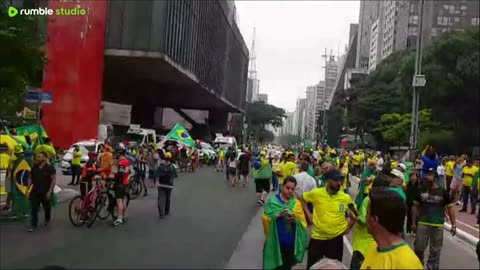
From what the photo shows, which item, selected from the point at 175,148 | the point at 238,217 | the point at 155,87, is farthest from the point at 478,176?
the point at 155,87

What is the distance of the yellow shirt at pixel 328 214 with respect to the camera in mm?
7324

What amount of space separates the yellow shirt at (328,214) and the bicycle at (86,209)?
6.98 m

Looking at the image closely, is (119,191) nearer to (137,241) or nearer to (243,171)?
(137,241)

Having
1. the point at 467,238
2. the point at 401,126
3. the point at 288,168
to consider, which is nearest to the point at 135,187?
the point at 288,168

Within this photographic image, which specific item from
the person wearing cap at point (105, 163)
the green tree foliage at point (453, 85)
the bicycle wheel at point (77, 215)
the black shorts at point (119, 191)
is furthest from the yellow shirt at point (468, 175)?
the green tree foliage at point (453, 85)

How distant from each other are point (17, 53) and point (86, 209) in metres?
3.42

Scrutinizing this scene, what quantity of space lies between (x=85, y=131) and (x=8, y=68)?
26.8 meters

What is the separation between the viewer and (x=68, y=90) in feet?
129

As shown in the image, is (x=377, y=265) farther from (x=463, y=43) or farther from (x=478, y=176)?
(x=463, y=43)

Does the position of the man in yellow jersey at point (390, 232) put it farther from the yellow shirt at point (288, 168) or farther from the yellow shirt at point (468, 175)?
the yellow shirt at point (468, 175)

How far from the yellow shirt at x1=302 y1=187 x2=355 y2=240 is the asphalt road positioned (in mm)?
2466

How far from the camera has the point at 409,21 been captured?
4818 inches

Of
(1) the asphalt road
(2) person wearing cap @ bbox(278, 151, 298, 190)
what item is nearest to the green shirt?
(1) the asphalt road

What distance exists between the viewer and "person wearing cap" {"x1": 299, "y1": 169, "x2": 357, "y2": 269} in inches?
288
